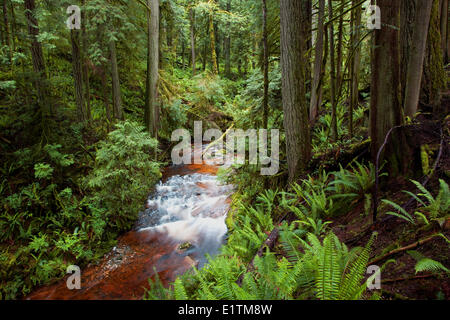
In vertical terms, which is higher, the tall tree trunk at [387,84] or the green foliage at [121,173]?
the tall tree trunk at [387,84]

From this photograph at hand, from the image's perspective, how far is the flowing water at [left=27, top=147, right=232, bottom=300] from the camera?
5431mm

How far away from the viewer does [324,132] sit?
23.7ft

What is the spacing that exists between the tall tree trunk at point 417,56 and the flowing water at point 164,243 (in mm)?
4882

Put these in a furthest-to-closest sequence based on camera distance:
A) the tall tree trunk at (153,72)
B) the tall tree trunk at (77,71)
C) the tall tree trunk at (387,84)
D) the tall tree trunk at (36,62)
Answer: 1. the tall tree trunk at (153,72)
2. the tall tree trunk at (77,71)
3. the tall tree trunk at (36,62)
4. the tall tree trunk at (387,84)

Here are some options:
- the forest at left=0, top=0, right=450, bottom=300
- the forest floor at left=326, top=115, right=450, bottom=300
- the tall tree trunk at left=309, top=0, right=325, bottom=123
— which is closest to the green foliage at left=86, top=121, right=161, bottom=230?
the forest at left=0, top=0, right=450, bottom=300

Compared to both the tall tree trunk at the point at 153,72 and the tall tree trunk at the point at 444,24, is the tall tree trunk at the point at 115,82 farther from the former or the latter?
the tall tree trunk at the point at 444,24

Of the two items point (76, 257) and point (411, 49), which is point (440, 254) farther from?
point (76, 257)

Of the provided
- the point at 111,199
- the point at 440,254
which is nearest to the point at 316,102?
the point at 440,254

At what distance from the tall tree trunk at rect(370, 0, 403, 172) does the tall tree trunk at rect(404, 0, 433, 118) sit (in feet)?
1.28

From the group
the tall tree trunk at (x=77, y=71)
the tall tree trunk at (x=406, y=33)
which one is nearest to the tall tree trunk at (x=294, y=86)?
the tall tree trunk at (x=406, y=33)

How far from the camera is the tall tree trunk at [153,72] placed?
1040 cm

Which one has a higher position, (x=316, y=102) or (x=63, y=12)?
(x=63, y=12)

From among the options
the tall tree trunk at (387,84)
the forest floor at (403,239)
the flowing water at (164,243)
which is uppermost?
the tall tree trunk at (387,84)

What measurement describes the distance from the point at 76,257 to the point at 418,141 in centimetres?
762
